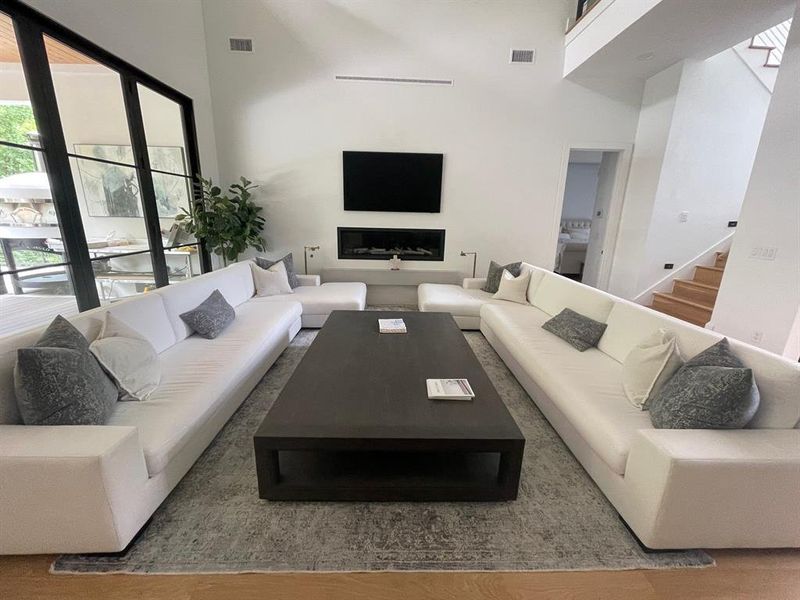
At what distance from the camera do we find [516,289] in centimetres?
386

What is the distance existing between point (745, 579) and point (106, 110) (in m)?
5.38

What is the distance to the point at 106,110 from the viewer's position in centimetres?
307

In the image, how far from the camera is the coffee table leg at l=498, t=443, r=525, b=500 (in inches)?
59.9

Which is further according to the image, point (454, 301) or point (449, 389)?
point (454, 301)

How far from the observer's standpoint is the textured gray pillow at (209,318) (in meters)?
2.58

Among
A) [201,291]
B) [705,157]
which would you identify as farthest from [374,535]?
[705,157]

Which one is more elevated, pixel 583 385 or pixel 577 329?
pixel 577 329

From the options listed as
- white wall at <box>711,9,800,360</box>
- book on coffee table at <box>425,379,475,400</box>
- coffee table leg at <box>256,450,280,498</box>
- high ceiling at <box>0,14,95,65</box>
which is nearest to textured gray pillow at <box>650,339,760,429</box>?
book on coffee table at <box>425,379,475,400</box>

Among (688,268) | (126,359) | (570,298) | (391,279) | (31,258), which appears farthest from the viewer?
(391,279)

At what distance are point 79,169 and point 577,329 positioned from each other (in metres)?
4.41

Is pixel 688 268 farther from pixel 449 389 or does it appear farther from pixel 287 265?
pixel 287 265

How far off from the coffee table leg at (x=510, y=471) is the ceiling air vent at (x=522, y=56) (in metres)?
5.05

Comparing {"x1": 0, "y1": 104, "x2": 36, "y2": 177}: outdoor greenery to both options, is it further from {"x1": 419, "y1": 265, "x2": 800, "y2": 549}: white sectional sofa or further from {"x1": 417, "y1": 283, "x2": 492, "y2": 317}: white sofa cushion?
{"x1": 419, "y1": 265, "x2": 800, "y2": 549}: white sectional sofa

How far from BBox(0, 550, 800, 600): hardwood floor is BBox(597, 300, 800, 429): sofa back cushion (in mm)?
633
